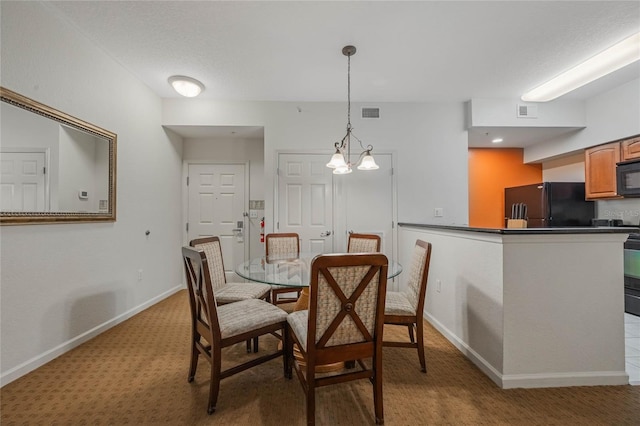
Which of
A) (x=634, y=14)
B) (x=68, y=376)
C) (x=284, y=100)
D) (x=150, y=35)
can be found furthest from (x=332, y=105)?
(x=68, y=376)

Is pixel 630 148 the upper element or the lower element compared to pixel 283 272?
upper

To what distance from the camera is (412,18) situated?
2.06 metres

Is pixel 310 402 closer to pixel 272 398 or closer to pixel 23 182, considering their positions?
pixel 272 398

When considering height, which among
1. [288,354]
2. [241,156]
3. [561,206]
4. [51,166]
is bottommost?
[288,354]

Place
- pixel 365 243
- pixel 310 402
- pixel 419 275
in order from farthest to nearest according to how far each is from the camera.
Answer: pixel 365 243 < pixel 419 275 < pixel 310 402

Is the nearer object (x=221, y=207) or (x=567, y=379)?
(x=567, y=379)

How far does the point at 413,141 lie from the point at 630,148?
239cm

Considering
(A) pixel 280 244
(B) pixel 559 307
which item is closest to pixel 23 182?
(A) pixel 280 244

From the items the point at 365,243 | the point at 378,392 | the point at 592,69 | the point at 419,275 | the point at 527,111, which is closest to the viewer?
the point at 378,392

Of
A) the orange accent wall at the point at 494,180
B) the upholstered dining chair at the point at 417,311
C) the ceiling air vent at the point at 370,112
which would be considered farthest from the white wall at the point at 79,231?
the orange accent wall at the point at 494,180

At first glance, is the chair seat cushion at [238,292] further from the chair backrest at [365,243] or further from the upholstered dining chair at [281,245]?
the chair backrest at [365,243]

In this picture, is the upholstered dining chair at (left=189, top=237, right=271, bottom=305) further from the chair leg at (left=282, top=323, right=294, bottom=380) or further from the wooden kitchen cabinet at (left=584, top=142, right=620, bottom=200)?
the wooden kitchen cabinet at (left=584, top=142, right=620, bottom=200)

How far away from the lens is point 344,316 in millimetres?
1365

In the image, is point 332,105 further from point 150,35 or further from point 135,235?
point 135,235
